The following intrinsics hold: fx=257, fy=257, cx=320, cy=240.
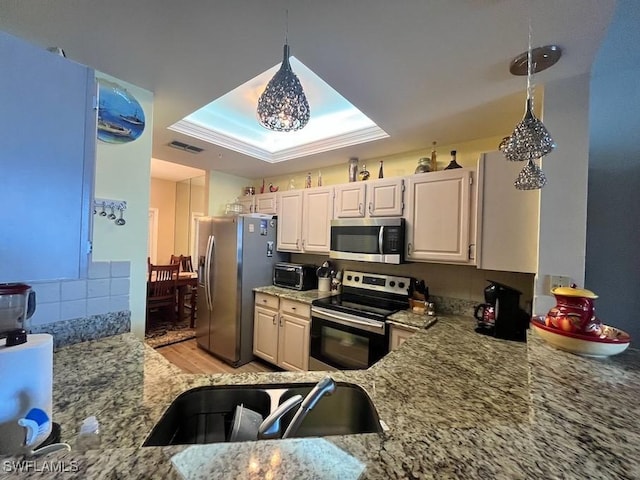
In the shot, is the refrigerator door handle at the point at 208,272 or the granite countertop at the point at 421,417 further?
the refrigerator door handle at the point at 208,272

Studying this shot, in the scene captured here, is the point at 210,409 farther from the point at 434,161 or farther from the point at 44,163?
the point at 434,161

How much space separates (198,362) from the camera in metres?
2.93

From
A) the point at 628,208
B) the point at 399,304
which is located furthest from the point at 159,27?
the point at 628,208

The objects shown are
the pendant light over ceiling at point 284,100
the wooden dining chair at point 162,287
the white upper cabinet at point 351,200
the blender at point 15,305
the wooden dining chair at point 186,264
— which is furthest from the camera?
the wooden dining chair at point 186,264

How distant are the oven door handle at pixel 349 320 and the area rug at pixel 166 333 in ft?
7.26

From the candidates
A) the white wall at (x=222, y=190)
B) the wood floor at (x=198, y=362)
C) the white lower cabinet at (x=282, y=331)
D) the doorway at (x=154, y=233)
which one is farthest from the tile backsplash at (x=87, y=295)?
the doorway at (x=154, y=233)

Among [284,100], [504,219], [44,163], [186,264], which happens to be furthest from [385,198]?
[186,264]

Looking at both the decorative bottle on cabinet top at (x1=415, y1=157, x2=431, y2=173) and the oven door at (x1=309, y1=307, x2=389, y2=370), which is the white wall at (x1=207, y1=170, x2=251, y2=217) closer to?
the oven door at (x1=309, y1=307, x2=389, y2=370)

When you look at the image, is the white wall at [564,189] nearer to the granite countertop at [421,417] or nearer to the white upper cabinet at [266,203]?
the granite countertop at [421,417]

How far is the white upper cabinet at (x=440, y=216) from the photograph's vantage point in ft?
6.30

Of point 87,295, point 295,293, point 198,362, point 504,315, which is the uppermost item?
point 87,295

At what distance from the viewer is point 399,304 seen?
2.38 metres

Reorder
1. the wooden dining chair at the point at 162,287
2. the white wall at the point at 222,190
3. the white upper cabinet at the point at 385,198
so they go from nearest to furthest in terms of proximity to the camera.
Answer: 1. the white upper cabinet at the point at 385,198
2. the white wall at the point at 222,190
3. the wooden dining chair at the point at 162,287

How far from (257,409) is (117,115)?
70.2 inches
